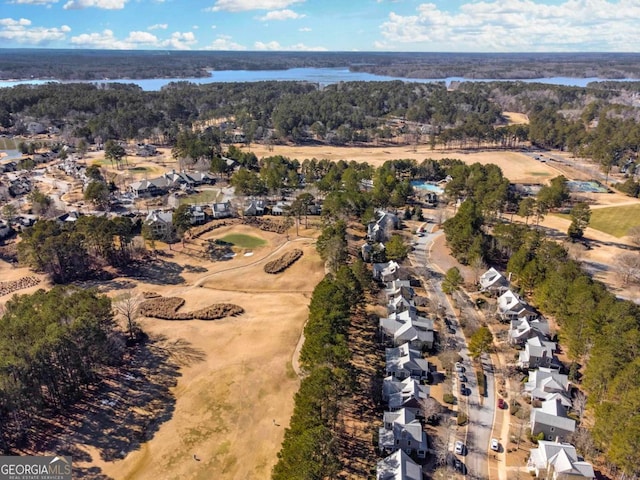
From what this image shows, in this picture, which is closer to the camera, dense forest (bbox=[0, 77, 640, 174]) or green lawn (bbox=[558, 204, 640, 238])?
green lawn (bbox=[558, 204, 640, 238])

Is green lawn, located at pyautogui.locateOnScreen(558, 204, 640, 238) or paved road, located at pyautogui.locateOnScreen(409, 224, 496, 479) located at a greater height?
green lawn, located at pyautogui.locateOnScreen(558, 204, 640, 238)

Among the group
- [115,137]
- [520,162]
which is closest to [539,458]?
[520,162]

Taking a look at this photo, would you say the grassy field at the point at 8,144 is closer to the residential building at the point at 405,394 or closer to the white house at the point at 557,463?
the residential building at the point at 405,394

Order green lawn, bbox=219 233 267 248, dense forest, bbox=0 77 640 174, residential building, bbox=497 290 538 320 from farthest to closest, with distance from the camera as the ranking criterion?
dense forest, bbox=0 77 640 174 → green lawn, bbox=219 233 267 248 → residential building, bbox=497 290 538 320

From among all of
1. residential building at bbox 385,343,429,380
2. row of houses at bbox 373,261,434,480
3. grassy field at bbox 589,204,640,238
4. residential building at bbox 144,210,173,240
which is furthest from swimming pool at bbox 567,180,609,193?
residential building at bbox 144,210,173,240

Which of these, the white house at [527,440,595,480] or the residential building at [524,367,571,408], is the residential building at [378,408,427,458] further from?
the residential building at [524,367,571,408]

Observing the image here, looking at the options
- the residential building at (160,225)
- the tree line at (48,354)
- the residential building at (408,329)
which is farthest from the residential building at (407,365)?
the residential building at (160,225)

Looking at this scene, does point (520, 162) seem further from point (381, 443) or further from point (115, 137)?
point (115, 137)

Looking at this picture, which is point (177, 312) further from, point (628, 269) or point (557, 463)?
point (628, 269)
